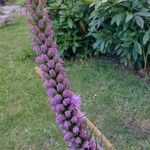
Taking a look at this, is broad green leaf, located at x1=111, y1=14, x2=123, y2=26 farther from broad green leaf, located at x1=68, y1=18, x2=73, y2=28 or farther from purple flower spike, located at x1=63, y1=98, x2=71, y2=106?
purple flower spike, located at x1=63, y1=98, x2=71, y2=106

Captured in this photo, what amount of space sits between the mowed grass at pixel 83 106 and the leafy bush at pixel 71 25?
0.78ft

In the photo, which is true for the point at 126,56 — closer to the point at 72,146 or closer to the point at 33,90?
the point at 33,90

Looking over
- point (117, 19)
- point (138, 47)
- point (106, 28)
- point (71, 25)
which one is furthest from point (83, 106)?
point (71, 25)

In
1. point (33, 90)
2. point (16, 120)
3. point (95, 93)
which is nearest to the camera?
point (16, 120)

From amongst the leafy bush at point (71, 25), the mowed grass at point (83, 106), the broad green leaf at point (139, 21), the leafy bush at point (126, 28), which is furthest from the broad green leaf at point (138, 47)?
the leafy bush at point (71, 25)

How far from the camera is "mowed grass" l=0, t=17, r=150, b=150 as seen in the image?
13.3ft

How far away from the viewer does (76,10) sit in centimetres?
605

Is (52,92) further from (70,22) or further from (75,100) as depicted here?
(70,22)

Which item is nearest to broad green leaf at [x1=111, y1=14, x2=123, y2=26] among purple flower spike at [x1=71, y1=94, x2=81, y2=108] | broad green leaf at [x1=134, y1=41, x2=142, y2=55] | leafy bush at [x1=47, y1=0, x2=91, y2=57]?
broad green leaf at [x1=134, y1=41, x2=142, y2=55]

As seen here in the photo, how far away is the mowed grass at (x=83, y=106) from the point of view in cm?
404

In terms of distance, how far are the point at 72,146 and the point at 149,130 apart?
237cm

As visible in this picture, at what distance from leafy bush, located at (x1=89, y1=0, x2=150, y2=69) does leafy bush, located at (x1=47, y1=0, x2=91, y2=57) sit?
0.56 metres

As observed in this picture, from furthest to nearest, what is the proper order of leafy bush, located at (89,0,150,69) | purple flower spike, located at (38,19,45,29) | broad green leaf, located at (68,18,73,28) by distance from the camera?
broad green leaf, located at (68,18,73,28), leafy bush, located at (89,0,150,69), purple flower spike, located at (38,19,45,29)

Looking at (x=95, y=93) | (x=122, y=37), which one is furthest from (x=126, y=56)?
(x=95, y=93)
